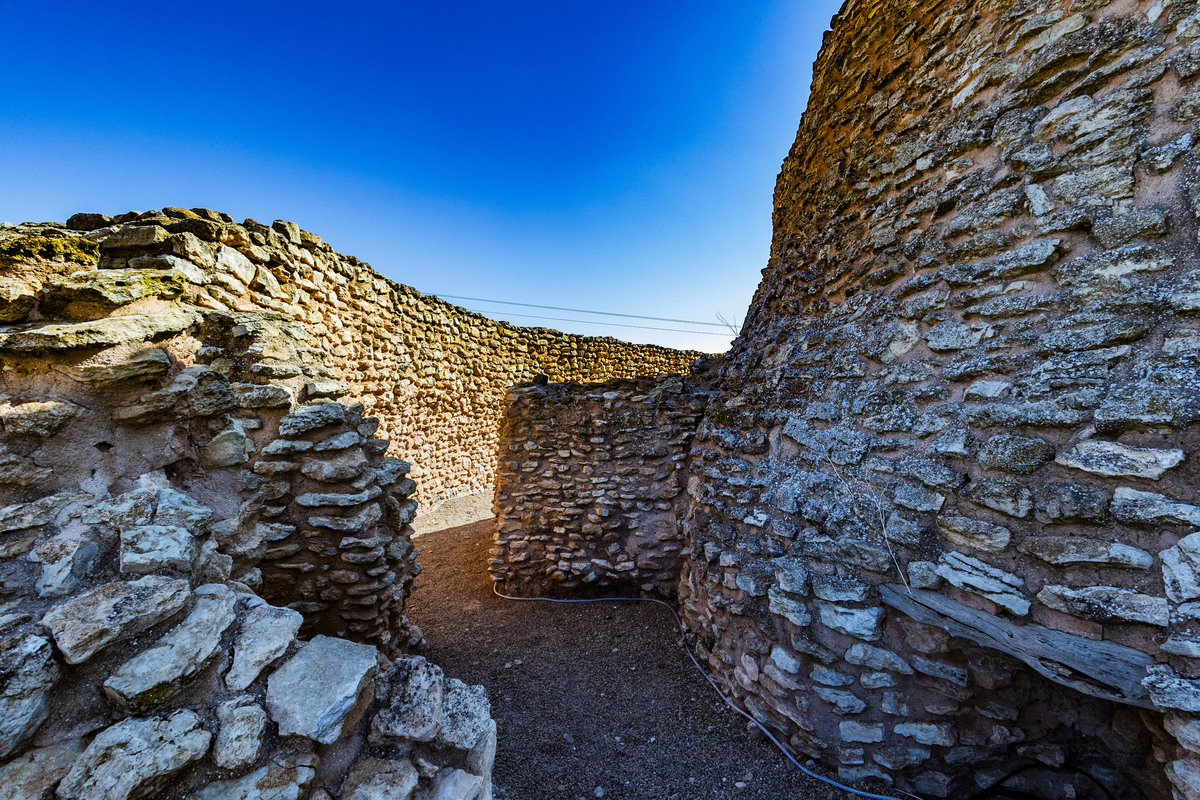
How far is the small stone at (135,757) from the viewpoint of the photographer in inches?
39.8

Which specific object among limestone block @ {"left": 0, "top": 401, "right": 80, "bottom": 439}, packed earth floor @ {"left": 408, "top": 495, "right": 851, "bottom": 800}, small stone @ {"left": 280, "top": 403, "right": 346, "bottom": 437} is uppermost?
limestone block @ {"left": 0, "top": 401, "right": 80, "bottom": 439}

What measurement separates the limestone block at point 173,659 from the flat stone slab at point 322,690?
215 millimetres

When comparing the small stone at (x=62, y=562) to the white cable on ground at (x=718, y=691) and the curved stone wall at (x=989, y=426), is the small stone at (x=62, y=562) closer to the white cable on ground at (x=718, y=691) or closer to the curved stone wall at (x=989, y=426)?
the curved stone wall at (x=989, y=426)

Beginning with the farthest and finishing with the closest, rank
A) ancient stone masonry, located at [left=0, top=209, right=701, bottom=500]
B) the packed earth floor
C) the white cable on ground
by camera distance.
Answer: ancient stone masonry, located at [left=0, top=209, right=701, bottom=500] → the packed earth floor → the white cable on ground

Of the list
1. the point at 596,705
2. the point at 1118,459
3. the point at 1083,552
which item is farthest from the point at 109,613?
the point at 1118,459

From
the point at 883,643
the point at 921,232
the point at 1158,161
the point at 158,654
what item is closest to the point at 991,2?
the point at 921,232

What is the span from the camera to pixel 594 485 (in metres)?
4.65

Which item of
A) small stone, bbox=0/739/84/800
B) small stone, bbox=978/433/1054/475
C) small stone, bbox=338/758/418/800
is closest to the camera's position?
small stone, bbox=0/739/84/800

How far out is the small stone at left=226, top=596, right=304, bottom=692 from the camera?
133cm

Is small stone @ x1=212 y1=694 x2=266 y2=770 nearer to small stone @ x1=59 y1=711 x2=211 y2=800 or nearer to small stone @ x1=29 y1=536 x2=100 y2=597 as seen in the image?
small stone @ x1=59 y1=711 x2=211 y2=800

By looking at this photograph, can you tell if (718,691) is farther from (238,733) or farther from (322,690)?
(238,733)

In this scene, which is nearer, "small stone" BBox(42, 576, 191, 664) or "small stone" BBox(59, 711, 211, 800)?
"small stone" BBox(59, 711, 211, 800)

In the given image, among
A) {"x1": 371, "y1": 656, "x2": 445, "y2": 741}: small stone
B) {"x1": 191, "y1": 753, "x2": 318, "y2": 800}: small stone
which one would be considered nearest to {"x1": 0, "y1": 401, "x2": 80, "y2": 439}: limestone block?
{"x1": 191, "y1": 753, "x2": 318, "y2": 800}: small stone

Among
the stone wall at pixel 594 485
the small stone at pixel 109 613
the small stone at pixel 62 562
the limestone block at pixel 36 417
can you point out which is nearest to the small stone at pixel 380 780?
the small stone at pixel 109 613
